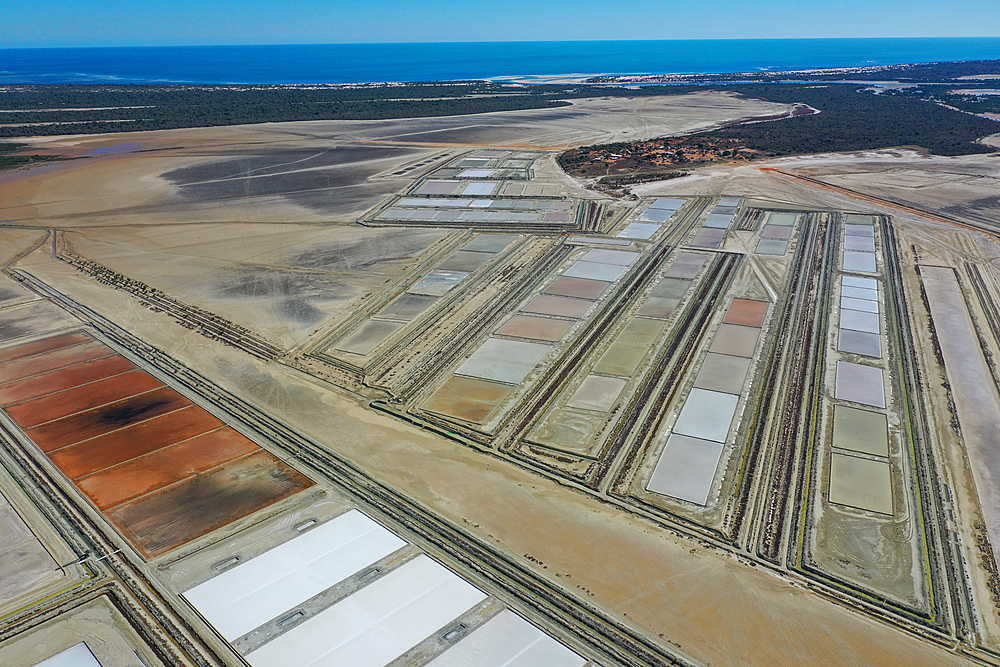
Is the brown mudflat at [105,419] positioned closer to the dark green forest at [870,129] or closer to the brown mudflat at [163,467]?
the brown mudflat at [163,467]

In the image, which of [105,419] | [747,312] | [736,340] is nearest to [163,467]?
[105,419]

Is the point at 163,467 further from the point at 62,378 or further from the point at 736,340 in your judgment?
the point at 736,340

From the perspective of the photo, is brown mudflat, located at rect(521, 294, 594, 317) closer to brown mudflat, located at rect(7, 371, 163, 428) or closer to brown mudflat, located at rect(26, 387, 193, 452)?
brown mudflat, located at rect(26, 387, 193, 452)

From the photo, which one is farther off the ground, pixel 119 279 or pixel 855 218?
pixel 855 218

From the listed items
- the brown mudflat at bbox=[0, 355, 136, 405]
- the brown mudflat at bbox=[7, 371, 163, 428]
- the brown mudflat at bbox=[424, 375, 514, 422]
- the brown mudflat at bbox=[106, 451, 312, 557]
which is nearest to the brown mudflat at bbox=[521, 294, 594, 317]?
the brown mudflat at bbox=[424, 375, 514, 422]

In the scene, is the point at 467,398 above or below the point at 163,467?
above

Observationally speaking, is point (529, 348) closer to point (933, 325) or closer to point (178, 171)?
point (933, 325)

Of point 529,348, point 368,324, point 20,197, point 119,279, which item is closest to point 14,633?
point 368,324
